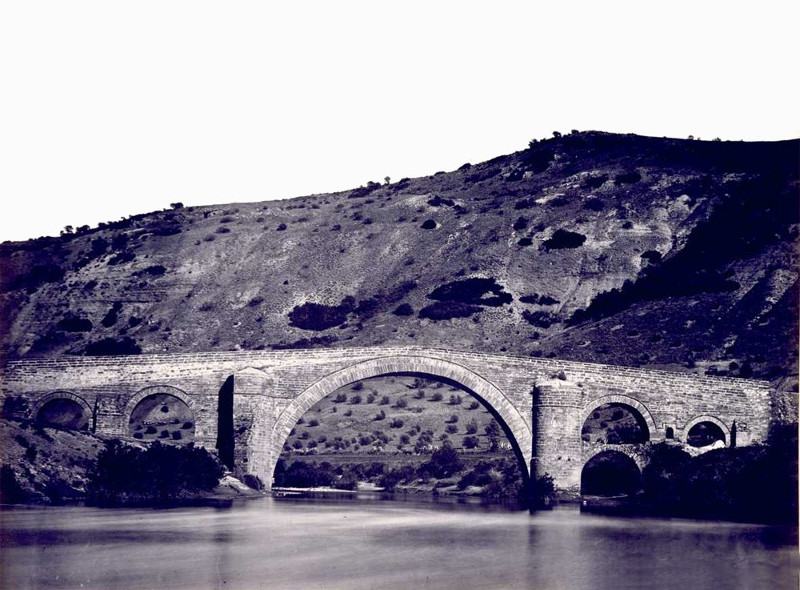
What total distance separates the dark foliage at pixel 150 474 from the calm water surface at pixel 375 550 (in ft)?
14.2

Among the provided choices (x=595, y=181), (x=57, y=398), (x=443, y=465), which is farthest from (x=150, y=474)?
(x=595, y=181)

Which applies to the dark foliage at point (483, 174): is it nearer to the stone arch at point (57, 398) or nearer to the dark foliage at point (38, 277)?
the dark foliage at point (38, 277)

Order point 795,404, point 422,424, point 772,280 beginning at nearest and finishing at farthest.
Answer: point 795,404 → point 422,424 → point 772,280

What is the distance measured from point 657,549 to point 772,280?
47.3 metres

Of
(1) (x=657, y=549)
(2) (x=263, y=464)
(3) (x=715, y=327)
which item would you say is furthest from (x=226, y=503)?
(3) (x=715, y=327)

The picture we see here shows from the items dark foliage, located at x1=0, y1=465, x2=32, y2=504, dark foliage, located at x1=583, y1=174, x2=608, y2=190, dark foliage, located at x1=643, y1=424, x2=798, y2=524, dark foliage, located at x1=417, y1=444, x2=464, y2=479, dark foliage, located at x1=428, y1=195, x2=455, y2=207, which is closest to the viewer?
dark foliage, located at x1=0, y1=465, x2=32, y2=504

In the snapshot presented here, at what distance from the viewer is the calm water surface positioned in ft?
109

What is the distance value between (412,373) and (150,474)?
1166 centimetres

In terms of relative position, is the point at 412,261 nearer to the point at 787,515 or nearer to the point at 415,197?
the point at 415,197

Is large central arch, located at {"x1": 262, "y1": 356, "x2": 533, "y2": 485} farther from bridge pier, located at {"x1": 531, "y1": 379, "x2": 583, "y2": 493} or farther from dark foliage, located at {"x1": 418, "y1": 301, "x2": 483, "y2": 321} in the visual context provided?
dark foliage, located at {"x1": 418, "y1": 301, "x2": 483, "y2": 321}

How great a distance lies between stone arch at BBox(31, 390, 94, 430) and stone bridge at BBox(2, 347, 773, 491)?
0.04 metres

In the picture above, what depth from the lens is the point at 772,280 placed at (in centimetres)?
8488

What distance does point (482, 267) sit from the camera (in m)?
97.6

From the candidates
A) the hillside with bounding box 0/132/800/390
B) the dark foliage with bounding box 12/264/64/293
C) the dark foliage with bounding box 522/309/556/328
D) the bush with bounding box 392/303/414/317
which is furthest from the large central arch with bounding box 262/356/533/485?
the dark foliage with bounding box 12/264/64/293
